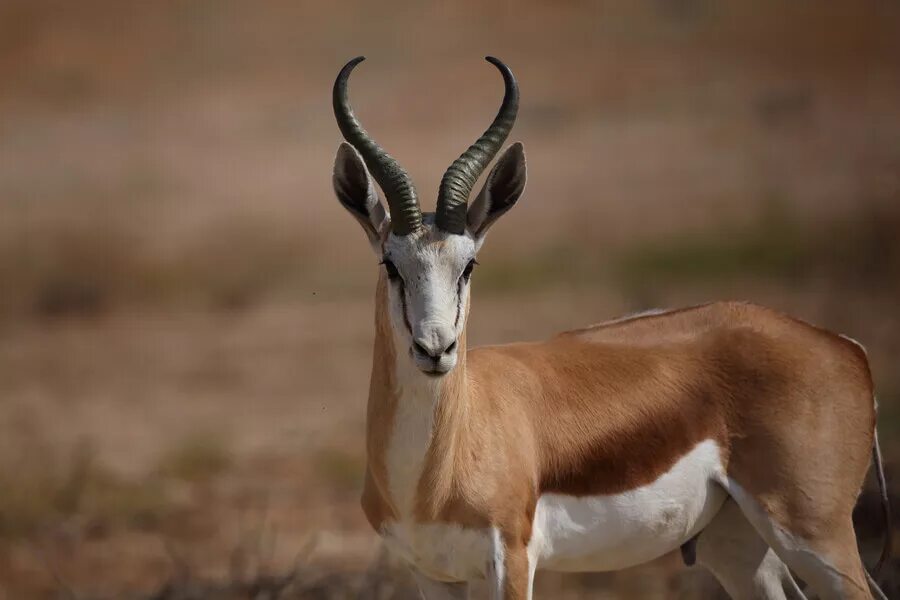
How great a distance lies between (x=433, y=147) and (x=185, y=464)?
728 cm

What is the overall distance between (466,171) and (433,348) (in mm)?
988

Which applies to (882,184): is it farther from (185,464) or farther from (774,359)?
(774,359)

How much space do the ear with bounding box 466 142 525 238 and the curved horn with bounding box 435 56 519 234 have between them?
81mm

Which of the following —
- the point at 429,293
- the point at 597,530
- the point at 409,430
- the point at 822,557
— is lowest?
the point at 822,557

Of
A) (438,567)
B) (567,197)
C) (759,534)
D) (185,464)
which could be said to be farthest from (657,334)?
(567,197)

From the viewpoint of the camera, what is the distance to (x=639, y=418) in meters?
7.49

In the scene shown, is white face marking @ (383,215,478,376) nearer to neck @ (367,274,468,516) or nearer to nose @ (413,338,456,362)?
nose @ (413,338,456,362)

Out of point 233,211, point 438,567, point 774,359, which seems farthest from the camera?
point 233,211

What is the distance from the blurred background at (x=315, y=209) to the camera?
16641mm

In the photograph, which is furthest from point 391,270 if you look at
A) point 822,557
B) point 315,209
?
point 315,209

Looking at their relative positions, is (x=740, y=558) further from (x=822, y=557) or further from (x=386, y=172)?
(x=386, y=172)

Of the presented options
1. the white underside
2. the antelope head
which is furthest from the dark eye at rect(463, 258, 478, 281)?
the white underside

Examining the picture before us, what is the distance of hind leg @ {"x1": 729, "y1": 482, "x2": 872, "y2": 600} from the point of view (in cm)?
741

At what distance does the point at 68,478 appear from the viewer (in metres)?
15.9
